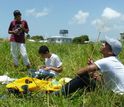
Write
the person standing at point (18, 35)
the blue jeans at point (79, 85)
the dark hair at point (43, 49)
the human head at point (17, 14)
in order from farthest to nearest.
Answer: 1. the person standing at point (18, 35)
2. the human head at point (17, 14)
3. the dark hair at point (43, 49)
4. the blue jeans at point (79, 85)

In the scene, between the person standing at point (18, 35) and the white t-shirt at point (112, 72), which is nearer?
the white t-shirt at point (112, 72)

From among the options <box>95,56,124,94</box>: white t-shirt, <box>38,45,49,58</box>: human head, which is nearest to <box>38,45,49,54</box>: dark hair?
<box>38,45,49,58</box>: human head

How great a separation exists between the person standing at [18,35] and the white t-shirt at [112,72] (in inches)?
182

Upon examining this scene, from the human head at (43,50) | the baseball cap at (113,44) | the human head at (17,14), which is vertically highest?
the human head at (17,14)

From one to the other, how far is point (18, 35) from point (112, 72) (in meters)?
4.86

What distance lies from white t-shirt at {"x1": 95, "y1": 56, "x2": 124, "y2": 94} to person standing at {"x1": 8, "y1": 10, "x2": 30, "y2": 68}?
4.62 m

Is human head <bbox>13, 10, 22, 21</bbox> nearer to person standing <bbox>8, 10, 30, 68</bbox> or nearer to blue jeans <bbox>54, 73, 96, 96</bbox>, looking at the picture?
person standing <bbox>8, 10, 30, 68</bbox>

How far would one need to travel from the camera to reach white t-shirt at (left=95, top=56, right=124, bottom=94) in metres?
5.55

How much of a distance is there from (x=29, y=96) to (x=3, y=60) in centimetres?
485

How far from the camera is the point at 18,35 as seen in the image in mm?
10156

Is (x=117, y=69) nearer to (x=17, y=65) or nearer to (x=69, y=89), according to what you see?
(x=69, y=89)

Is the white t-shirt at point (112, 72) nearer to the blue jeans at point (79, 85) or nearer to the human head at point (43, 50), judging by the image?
the blue jeans at point (79, 85)

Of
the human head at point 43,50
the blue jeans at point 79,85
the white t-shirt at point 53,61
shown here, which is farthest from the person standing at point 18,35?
the blue jeans at point 79,85

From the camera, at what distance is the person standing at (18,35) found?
32.8 feet
